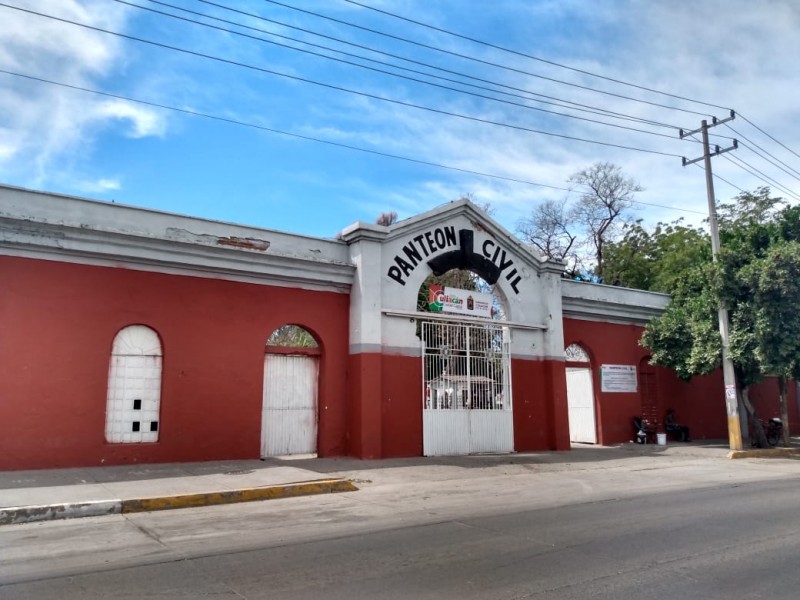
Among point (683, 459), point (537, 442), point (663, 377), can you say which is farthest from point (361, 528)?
point (663, 377)

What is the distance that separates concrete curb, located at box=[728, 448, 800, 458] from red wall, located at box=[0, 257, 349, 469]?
1072 cm

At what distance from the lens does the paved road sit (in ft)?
16.9

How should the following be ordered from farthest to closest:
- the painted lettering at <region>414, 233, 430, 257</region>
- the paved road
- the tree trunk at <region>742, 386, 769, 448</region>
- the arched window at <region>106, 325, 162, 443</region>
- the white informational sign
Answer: the white informational sign → the tree trunk at <region>742, 386, 769, 448</region> → the painted lettering at <region>414, 233, 430, 257</region> → the arched window at <region>106, 325, 162, 443</region> → the paved road

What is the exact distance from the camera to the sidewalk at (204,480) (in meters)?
8.55

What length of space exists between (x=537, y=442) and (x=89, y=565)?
13.4m

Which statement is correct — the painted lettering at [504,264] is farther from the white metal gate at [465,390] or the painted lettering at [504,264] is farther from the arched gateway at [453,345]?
the white metal gate at [465,390]

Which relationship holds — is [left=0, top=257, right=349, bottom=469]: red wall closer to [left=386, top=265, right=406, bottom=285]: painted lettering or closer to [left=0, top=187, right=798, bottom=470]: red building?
[left=0, top=187, right=798, bottom=470]: red building

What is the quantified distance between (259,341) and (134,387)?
8.96 feet

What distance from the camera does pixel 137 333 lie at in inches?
495

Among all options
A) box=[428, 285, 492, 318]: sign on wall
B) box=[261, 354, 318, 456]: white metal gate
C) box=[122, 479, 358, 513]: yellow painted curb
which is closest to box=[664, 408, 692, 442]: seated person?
box=[428, 285, 492, 318]: sign on wall

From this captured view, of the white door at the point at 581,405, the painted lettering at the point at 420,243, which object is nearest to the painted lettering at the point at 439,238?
the painted lettering at the point at 420,243

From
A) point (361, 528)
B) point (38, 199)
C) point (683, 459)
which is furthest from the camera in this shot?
point (683, 459)

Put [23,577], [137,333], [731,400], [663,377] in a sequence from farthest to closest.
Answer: [663,377], [731,400], [137,333], [23,577]

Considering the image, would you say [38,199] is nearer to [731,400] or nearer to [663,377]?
[731,400]
